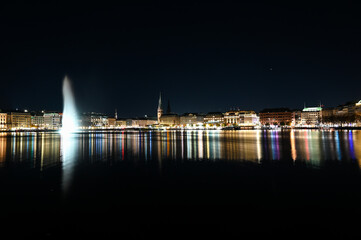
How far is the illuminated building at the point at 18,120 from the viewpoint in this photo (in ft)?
534

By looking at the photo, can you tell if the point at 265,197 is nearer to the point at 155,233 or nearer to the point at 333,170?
the point at 155,233

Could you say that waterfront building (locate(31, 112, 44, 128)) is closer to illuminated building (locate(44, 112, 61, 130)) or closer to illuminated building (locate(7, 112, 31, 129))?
illuminated building (locate(44, 112, 61, 130))

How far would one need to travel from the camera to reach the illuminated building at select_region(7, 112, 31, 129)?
16275 cm

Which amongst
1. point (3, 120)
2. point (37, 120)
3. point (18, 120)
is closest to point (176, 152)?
point (3, 120)

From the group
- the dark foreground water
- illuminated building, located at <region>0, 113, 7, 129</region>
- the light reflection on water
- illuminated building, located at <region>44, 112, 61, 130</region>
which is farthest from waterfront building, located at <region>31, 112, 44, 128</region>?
the dark foreground water

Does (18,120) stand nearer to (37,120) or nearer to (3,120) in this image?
(3,120)

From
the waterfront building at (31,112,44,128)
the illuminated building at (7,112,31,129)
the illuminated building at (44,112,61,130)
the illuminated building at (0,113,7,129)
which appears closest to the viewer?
the illuminated building at (0,113,7,129)

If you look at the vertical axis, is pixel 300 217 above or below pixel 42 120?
below

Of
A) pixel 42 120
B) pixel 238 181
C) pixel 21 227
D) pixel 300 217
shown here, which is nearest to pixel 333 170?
pixel 238 181

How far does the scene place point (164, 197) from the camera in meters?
8.99

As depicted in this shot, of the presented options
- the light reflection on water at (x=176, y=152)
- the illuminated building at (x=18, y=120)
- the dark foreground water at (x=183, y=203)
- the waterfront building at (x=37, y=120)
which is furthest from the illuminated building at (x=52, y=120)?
the dark foreground water at (x=183, y=203)

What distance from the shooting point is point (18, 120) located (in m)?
170

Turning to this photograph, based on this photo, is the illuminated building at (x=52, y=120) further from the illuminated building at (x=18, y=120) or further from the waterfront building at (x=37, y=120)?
the illuminated building at (x=18, y=120)

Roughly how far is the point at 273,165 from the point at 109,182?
9.76m
